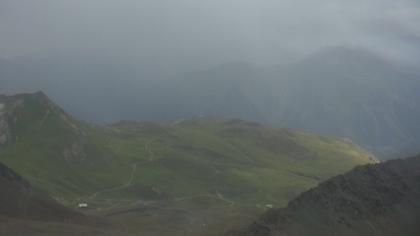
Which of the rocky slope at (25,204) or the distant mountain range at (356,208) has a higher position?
the distant mountain range at (356,208)

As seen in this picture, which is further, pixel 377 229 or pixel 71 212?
pixel 71 212

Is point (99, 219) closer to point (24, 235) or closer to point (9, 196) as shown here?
point (9, 196)

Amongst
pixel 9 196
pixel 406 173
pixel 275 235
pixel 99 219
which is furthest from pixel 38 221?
pixel 406 173

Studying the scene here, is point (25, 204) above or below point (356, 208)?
below

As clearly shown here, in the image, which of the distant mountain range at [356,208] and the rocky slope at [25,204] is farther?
the rocky slope at [25,204]

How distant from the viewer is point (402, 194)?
176 m

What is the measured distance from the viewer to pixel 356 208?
15750 cm

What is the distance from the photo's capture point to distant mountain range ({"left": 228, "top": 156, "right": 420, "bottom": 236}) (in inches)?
5374

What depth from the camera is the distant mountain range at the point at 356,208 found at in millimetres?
136500

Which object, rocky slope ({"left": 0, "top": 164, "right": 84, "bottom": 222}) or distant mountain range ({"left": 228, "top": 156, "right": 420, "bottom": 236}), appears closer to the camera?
distant mountain range ({"left": 228, "top": 156, "right": 420, "bottom": 236})

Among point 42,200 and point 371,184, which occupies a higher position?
point 371,184

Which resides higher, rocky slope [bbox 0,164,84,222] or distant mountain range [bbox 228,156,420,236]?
distant mountain range [bbox 228,156,420,236]

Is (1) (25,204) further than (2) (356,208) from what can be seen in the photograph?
Yes

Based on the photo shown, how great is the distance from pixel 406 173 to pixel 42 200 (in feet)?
329
